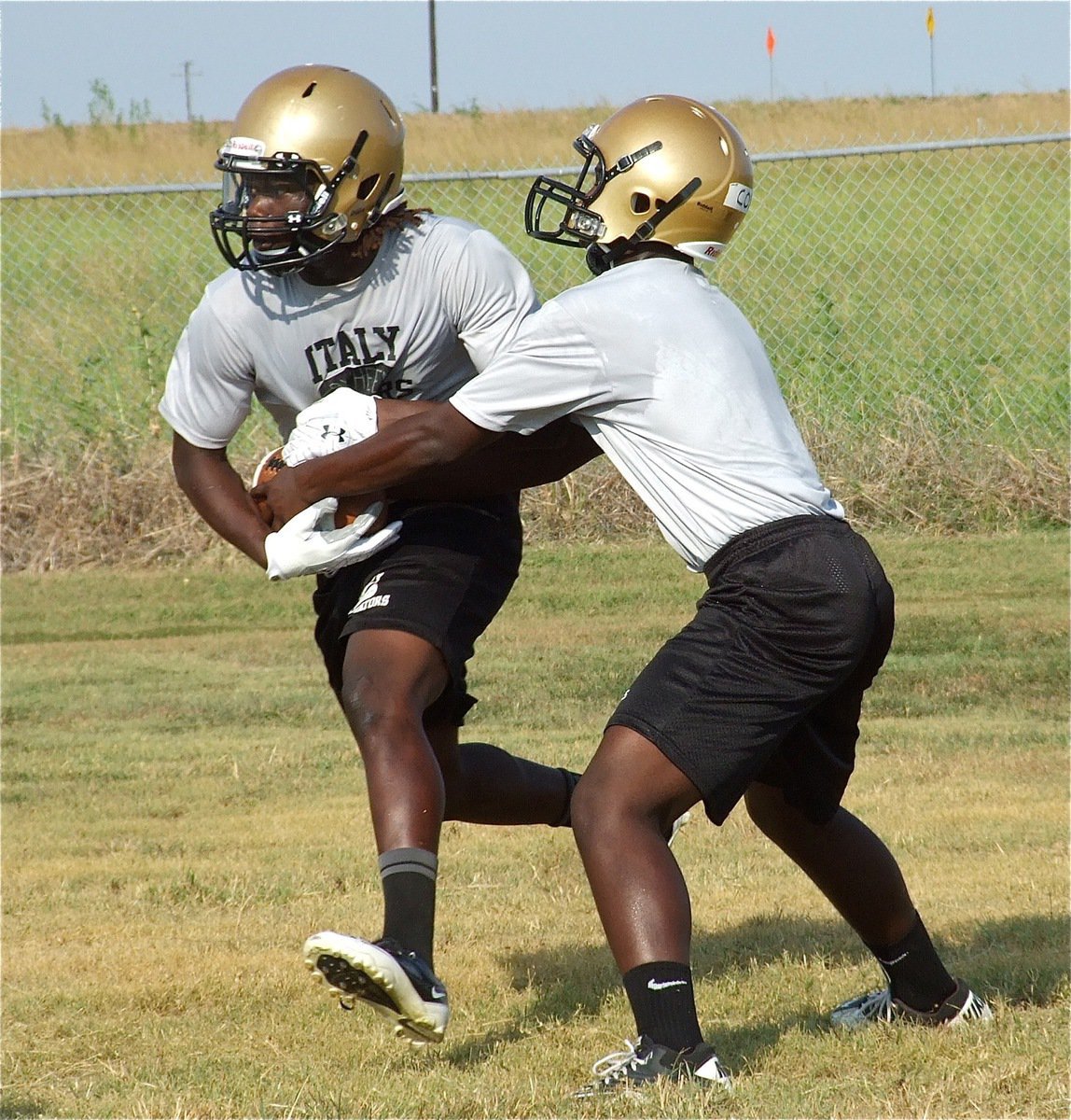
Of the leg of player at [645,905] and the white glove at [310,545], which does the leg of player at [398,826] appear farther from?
the leg of player at [645,905]

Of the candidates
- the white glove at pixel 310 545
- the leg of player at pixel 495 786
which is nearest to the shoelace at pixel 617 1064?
the leg of player at pixel 495 786

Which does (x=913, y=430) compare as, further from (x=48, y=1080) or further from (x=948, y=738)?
(x=48, y=1080)

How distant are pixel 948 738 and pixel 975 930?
241cm

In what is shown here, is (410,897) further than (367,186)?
No

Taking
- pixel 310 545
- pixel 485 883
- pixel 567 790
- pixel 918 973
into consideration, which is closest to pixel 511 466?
pixel 310 545

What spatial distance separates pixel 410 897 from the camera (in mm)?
3688

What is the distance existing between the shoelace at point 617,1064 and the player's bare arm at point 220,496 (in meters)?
1.59

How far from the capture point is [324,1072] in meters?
3.89

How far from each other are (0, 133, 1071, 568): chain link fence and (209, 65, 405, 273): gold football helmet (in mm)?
6066

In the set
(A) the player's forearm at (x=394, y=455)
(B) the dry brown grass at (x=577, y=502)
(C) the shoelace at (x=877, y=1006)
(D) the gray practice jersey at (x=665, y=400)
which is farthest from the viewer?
(B) the dry brown grass at (x=577, y=502)

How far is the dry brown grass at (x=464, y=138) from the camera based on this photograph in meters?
15.9

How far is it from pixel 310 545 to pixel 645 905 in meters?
1.24

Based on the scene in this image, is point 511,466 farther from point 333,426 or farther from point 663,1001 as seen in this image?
point 663,1001

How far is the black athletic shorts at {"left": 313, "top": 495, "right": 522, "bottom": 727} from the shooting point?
165 inches
